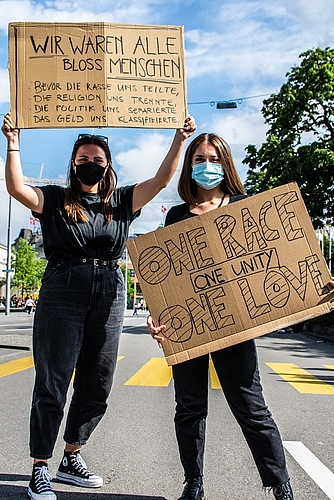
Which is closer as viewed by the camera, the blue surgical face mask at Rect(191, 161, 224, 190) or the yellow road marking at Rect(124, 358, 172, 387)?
the blue surgical face mask at Rect(191, 161, 224, 190)

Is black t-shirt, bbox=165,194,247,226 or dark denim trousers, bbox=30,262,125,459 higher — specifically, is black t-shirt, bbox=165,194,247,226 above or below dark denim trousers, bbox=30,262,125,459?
above

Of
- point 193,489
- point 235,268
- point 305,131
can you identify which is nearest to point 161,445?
point 193,489

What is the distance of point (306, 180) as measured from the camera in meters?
25.8

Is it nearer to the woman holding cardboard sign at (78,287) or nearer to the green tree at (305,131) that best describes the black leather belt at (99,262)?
the woman holding cardboard sign at (78,287)

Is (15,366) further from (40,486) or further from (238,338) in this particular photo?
(238,338)

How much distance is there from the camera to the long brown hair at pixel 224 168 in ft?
11.2

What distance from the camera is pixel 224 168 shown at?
133 inches

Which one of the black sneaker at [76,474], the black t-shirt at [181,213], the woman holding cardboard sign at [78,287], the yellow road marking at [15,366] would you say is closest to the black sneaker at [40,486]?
the woman holding cardboard sign at [78,287]

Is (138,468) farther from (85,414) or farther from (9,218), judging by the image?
(9,218)

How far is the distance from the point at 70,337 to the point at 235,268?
96 cm

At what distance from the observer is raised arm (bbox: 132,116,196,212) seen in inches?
137

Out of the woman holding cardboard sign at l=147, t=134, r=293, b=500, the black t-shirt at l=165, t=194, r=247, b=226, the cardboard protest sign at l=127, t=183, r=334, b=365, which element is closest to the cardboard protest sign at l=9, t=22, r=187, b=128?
the woman holding cardboard sign at l=147, t=134, r=293, b=500

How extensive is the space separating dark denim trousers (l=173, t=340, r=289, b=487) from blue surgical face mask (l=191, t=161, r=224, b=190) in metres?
0.86

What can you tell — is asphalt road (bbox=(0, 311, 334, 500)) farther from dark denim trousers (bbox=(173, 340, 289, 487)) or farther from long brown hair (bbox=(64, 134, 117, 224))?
long brown hair (bbox=(64, 134, 117, 224))
